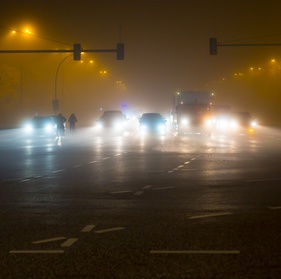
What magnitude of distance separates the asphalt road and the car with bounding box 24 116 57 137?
36.5 m

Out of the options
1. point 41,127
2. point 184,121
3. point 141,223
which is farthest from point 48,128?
point 141,223

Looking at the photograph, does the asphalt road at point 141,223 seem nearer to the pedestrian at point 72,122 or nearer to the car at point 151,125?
the pedestrian at point 72,122

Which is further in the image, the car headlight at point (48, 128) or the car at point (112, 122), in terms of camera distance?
the car at point (112, 122)

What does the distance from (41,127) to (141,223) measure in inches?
1927

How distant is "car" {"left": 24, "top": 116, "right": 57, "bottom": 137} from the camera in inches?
2260

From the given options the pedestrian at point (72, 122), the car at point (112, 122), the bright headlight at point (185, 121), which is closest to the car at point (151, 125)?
the car at point (112, 122)

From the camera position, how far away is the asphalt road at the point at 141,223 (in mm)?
7613

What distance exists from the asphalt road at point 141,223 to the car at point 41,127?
36.5 m

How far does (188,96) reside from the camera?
5431cm

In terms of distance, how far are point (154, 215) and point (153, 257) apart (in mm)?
3495

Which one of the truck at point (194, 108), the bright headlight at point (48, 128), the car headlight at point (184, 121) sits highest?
the truck at point (194, 108)

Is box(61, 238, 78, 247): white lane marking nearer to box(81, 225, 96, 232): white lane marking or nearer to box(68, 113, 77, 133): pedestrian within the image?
box(81, 225, 96, 232): white lane marking

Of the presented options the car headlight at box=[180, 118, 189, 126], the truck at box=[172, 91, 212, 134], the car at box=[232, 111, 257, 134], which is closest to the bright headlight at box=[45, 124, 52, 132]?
the truck at box=[172, 91, 212, 134]

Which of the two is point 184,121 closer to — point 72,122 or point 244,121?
point 72,122
